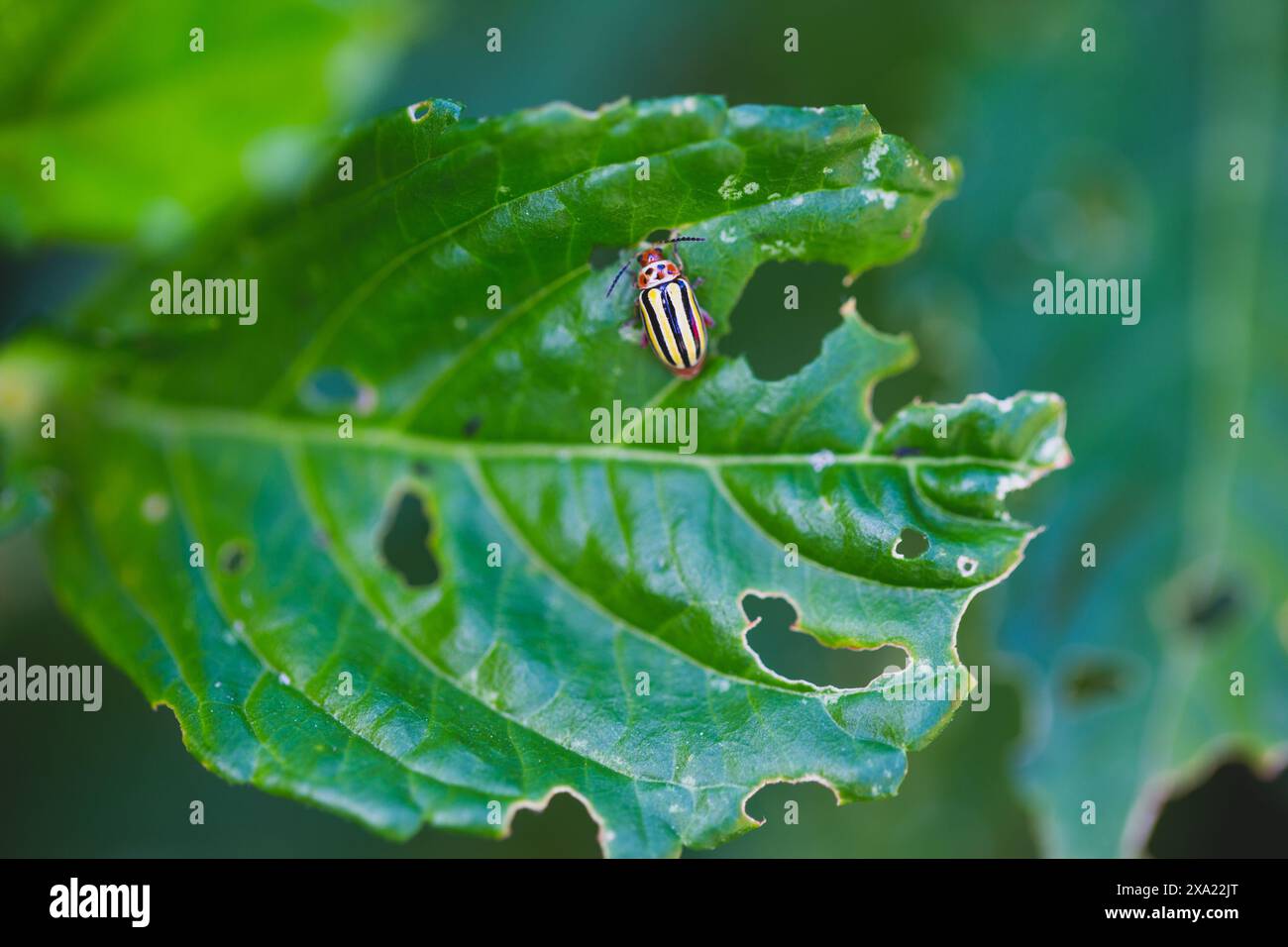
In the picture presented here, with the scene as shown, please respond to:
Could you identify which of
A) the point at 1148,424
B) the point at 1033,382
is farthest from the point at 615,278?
the point at 1148,424

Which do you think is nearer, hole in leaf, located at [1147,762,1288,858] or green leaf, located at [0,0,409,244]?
green leaf, located at [0,0,409,244]

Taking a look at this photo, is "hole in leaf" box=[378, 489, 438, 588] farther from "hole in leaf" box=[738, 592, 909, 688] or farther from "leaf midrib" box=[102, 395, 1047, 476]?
"leaf midrib" box=[102, 395, 1047, 476]

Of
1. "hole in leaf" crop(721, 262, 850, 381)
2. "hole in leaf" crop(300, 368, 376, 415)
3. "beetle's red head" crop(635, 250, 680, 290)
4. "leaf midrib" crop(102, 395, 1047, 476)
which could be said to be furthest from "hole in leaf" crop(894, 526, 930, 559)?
"hole in leaf" crop(721, 262, 850, 381)

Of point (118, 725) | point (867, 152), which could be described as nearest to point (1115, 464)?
point (867, 152)
